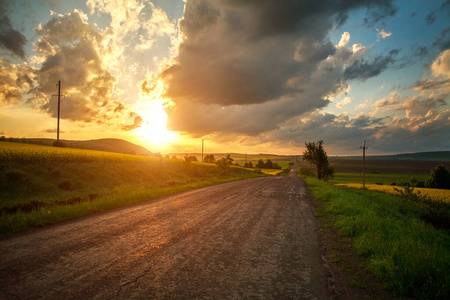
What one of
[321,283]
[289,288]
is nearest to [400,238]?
[321,283]

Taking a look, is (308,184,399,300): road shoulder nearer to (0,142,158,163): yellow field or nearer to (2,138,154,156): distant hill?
(0,142,158,163): yellow field

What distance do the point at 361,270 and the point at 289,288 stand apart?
1.97 metres

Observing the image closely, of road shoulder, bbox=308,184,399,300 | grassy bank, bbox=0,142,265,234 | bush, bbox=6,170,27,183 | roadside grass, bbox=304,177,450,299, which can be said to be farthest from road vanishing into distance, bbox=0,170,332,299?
bush, bbox=6,170,27,183

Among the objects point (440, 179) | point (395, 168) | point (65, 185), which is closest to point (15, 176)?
point (65, 185)

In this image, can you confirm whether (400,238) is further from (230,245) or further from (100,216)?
(100,216)

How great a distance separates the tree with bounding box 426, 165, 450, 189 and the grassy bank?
171 feet

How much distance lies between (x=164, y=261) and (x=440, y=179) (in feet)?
196

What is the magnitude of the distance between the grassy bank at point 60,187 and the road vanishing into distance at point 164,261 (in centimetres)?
166

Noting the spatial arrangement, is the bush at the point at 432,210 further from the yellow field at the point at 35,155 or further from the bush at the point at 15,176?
the yellow field at the point at 35,155

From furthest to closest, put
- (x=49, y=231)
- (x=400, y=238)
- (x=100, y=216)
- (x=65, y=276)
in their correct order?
(x=100, y=216)
(x=49, y=231)
(x=400, y=238)
(x=65, y=276)

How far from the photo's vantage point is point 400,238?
5.76m

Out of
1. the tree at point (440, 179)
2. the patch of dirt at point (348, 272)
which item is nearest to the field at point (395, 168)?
the tree at point (440, 179)

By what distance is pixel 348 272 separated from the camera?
4297 millimetres

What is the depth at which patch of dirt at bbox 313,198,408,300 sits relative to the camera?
3561mm
